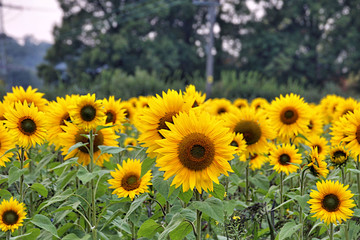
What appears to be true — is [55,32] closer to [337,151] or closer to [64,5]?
[64,5]

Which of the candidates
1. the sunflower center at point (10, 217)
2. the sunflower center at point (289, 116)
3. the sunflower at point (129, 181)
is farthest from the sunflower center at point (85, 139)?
the sunflower center at point (289, 116)

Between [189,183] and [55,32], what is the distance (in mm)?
34498

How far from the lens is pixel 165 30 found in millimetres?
34469

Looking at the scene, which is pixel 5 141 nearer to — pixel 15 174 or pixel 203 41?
pixel 15 174

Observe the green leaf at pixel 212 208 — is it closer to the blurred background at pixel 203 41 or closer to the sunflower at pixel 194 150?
the sunflower at pixel 194 150

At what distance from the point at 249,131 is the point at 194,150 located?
4.36 ft

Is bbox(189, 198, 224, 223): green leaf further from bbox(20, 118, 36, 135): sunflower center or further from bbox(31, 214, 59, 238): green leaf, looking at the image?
bbox(20, 118, 36, 135): sunflower center

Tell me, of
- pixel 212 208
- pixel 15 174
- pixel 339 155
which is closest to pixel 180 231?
pixel 212 208

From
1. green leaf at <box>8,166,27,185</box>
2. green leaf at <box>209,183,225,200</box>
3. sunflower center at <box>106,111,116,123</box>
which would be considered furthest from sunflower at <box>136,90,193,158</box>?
sunflower center at <box>106,111,116,123</box>

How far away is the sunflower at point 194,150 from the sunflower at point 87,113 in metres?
0.72

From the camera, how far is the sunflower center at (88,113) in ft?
7.51

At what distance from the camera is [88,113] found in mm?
2295

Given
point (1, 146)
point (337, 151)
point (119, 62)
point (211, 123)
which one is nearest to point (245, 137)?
point (337, 151)

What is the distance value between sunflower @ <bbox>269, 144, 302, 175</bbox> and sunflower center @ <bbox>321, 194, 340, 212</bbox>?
648mm
